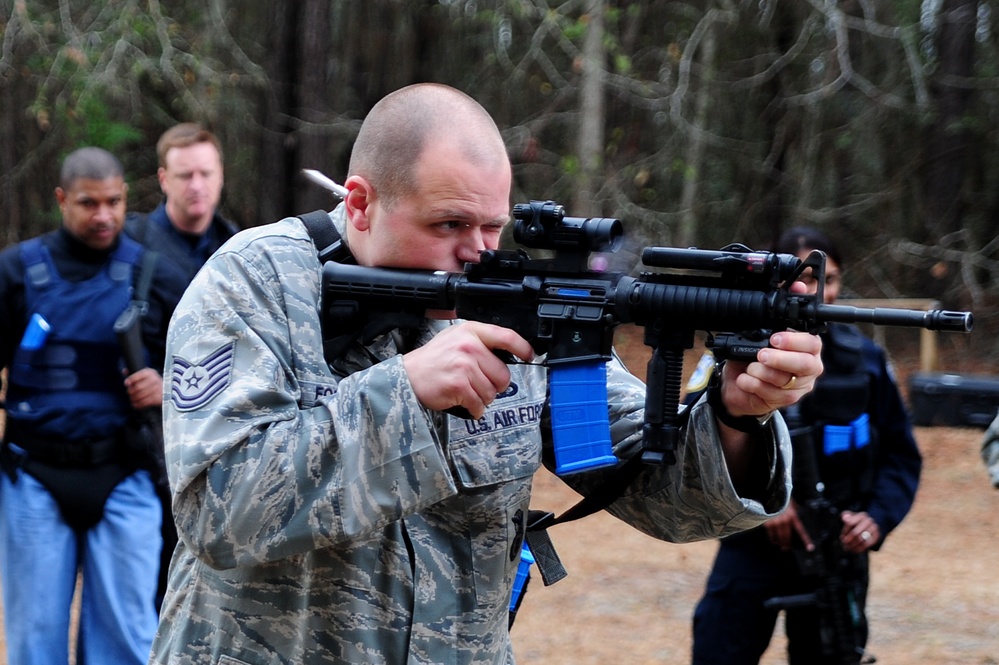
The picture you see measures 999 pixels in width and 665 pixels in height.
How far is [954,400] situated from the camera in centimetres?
405

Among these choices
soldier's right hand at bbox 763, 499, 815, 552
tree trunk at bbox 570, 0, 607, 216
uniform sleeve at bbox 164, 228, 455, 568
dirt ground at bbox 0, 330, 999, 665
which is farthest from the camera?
tree trunk at bbox 570, 0, 607, 216

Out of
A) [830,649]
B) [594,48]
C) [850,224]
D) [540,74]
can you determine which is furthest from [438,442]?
[850,224]

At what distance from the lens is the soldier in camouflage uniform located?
84.4 inches

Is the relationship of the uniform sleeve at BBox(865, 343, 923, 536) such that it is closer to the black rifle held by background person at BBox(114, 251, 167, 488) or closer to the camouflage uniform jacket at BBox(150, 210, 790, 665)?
the camouflage uniform jacket at BBox(150, 210, 790, 665)

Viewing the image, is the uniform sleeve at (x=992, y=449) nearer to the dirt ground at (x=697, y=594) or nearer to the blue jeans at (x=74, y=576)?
the dirt ground at (x=697, y=594)

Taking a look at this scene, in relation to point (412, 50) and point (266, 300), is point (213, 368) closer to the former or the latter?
point (266, 300)

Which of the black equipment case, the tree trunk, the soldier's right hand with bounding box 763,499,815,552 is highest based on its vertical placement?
the tree trunk

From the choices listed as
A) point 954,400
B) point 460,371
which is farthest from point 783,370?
point 954,400

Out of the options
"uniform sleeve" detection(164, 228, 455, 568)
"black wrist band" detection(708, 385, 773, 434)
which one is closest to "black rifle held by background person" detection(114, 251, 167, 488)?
"uniform sleeve" detection(164, 228, 455, 568)

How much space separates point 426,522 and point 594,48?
1114 cm

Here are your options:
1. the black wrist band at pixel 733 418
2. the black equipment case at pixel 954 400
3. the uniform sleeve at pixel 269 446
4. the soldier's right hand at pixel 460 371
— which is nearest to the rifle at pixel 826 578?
the black equipment case at pixel 954 400

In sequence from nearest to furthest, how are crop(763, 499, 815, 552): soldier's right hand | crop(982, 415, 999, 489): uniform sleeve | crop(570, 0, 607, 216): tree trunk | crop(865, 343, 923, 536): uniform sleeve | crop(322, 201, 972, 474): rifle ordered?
crop(322, 201, 972, 474): rifle → crop(982, 415, 999, 489): uniform sleeve → crop(763, 499, 815, 552): soldier's right hand → crop(865, 343, 923, 536): uniform sleeve → crop(570, 0, 607, 216): tree trunk

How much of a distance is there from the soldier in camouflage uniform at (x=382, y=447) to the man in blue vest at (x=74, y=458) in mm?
2604

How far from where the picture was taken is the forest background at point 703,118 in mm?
14875
